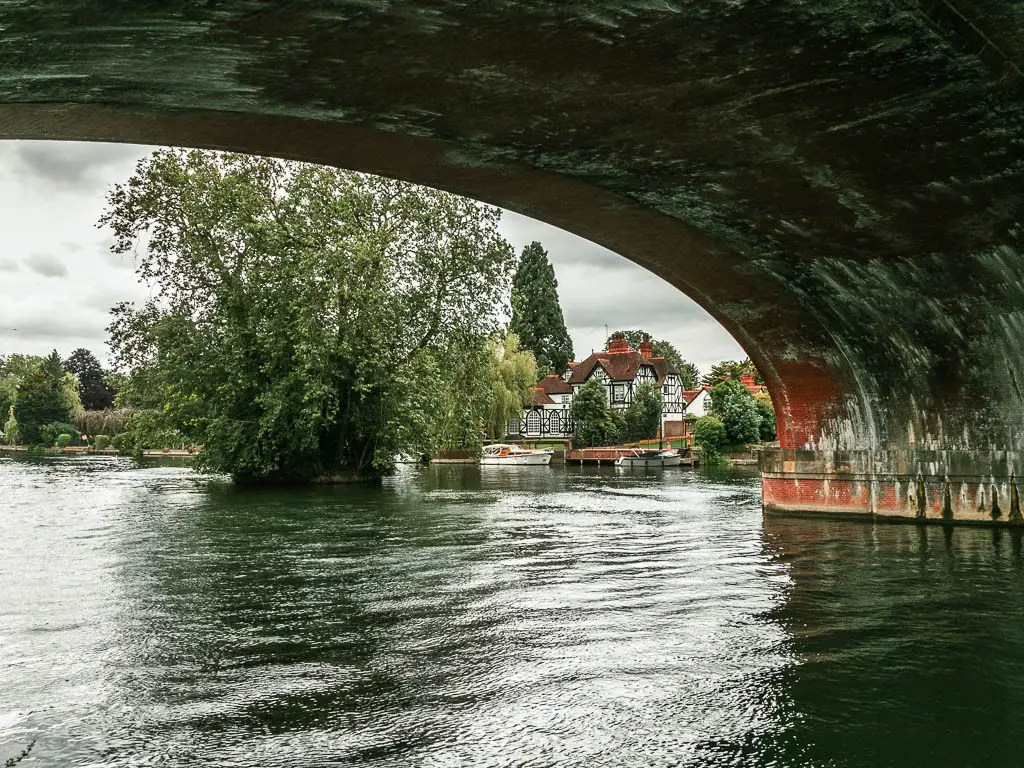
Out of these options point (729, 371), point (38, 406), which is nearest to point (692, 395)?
point (729, 371)

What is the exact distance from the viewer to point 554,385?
252 feet

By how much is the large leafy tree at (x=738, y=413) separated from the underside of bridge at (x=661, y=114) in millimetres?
38722

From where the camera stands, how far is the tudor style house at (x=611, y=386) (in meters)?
71.2

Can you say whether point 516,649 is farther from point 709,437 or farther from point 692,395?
point 692,395

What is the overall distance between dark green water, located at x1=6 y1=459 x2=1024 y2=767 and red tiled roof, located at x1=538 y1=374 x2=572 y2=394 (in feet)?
201

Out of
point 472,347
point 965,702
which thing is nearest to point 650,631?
point 965,702

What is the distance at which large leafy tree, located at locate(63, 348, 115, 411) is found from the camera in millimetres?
113312

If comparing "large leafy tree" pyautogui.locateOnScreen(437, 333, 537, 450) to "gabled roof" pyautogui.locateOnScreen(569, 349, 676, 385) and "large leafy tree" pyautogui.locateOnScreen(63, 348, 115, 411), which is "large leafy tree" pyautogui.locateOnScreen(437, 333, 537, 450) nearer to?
"gabled roof" pyautogui.locateOnScreen(569, 349, 676, 385)

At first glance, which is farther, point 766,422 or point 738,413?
point 766,422

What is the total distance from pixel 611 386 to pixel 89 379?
257 ft

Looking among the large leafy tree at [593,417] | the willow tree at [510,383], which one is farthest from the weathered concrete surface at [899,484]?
the large leafy tree at [593,417]

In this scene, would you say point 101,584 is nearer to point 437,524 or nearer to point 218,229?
point 437,524

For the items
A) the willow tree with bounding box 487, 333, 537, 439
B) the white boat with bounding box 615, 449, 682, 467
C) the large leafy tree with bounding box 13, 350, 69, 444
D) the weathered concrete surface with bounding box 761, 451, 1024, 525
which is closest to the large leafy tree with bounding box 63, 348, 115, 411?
the large leafy tree with bounding box 13, 350, 69, 444

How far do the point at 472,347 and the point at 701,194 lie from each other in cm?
2069
